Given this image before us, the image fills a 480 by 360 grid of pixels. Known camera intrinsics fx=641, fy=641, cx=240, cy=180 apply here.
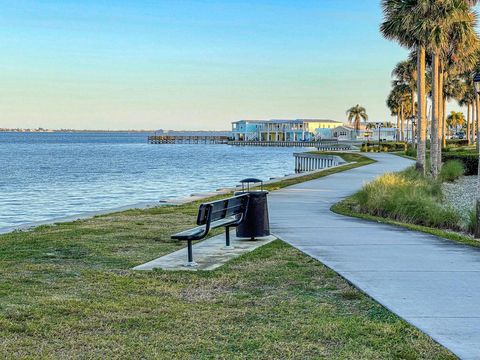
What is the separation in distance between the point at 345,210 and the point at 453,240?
5.08 m

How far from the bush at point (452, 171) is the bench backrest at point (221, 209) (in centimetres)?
2177

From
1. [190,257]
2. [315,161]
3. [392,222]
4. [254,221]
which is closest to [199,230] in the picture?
[190,257]

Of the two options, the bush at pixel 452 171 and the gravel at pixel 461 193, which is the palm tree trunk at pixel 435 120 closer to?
the gravel at pixel 461 193

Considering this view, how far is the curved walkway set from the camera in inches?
241

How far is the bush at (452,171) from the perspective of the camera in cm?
3152

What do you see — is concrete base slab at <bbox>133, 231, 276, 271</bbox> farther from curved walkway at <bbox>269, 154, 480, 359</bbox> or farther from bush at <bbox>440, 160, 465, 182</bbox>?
bush at <bbox>440, 160, 465, 182</bbox>

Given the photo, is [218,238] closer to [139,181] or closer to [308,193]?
[308,193]

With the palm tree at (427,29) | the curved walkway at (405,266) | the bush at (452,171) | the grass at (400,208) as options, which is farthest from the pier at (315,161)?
the curved walkway at (405,266)

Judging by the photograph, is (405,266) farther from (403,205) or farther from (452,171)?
(452,171)

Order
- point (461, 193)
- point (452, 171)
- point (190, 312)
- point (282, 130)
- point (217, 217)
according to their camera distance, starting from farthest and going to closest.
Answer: point (282, 130)
point (452, 171)
point (461, 193)
point (217, 217)
point (190, 312)

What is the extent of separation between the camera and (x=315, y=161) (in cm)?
5844

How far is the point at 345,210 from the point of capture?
16359 millimetres

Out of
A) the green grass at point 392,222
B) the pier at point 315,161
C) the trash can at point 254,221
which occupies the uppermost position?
the trash can at point 254,221

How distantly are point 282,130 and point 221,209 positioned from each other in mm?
168481
